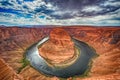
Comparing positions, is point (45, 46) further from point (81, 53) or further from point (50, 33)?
point (81, 53)

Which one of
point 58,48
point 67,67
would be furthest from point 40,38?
point 67,67

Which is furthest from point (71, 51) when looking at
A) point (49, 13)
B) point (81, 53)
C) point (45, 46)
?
point (49, 13)

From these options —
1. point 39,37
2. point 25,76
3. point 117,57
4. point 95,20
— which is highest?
point 95,20

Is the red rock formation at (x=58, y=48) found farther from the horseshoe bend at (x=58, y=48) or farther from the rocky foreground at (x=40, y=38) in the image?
the rocky foreground at (x=40, y=38)

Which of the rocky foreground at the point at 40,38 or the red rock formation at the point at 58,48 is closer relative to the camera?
the rocky foreground at the point at 40,38

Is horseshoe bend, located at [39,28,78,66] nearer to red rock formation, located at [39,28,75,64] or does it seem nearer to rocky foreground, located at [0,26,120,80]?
red rock formation, located at [39,28,75,64]

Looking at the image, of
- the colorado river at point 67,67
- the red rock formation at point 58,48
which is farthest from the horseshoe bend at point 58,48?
the colorado river at point 67,67
